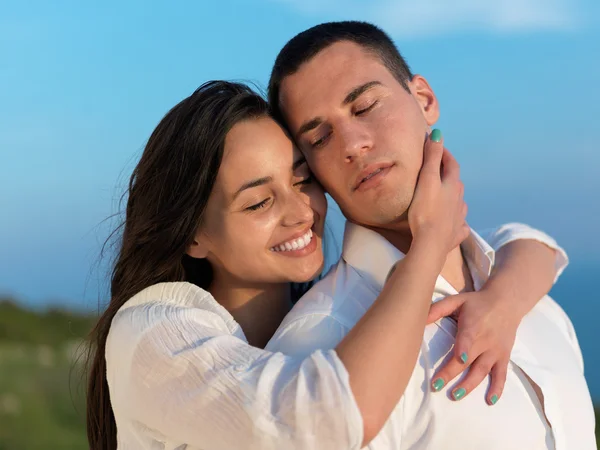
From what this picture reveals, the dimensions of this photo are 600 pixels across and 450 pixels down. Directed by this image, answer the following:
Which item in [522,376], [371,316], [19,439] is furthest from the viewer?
[19,439]

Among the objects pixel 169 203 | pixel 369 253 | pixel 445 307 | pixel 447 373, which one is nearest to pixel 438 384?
pixel 447 373

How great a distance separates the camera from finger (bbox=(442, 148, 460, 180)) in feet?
8.94

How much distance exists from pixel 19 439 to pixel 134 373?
5.30 metres

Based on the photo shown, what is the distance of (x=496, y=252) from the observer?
324 cm

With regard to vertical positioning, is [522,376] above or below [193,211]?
below

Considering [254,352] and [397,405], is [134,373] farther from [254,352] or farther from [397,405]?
[397,405]

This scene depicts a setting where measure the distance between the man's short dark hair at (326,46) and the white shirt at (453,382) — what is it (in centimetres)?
61

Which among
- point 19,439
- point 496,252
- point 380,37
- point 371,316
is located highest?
point 380,37

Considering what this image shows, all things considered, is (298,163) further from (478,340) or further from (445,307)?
(478,340)

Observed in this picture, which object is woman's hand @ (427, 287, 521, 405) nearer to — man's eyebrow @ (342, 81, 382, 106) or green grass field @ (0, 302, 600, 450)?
man's eyebrow @ (342, 81, 382, 106)

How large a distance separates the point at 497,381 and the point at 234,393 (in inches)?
33.2

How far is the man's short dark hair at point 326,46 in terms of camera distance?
2803 millimetres

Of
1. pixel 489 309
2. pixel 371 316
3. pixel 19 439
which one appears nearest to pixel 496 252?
pixel 489 309

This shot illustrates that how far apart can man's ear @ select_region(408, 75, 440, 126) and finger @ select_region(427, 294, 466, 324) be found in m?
0.82
